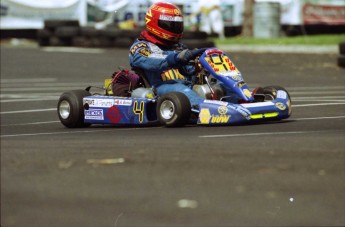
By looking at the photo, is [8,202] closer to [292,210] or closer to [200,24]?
[292,210]

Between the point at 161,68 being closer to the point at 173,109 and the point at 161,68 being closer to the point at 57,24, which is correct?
the point at 173,109

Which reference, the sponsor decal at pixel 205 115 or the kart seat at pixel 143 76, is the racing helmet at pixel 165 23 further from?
the sponsor decal at pixel 205 115

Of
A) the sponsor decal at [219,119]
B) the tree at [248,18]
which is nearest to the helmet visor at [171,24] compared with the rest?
the sponsor decal at [219,119]

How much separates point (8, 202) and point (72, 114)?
4961mm

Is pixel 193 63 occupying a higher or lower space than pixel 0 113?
higher

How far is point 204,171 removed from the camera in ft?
19.1

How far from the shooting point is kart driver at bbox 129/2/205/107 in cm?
964

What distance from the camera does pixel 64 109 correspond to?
10203 millimetres

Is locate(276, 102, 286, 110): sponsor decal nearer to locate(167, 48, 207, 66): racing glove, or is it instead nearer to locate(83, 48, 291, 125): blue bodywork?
locate(83, 48, 291, 125): blue bodywork

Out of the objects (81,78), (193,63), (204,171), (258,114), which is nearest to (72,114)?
(193,63)

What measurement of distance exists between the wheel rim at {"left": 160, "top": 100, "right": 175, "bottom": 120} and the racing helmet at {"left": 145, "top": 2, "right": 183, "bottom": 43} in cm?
88

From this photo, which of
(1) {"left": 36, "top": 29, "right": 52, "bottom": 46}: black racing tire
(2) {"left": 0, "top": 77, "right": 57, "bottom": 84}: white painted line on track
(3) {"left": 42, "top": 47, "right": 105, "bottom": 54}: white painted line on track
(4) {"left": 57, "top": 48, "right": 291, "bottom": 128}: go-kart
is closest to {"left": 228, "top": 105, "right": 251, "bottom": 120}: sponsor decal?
(4) {"left": 57, "top": 48, "right": 291, "bottom": 128}: go-kart

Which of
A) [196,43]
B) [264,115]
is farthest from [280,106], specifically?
[196,43]

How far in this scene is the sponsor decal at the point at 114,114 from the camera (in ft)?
32.2
